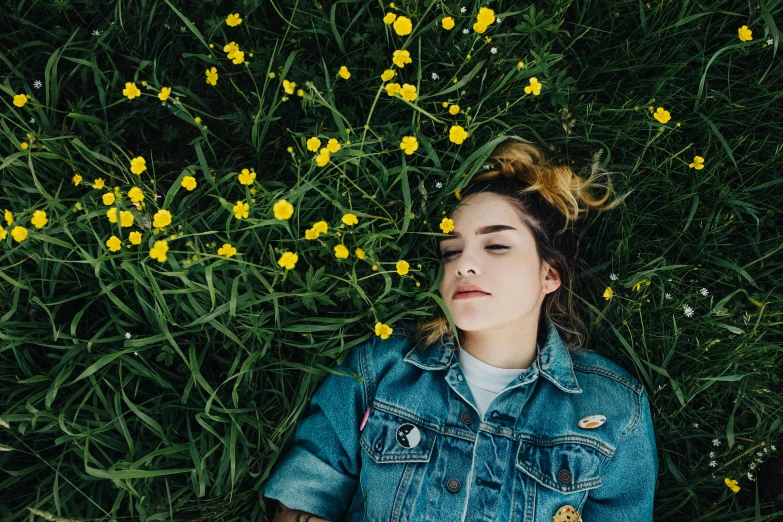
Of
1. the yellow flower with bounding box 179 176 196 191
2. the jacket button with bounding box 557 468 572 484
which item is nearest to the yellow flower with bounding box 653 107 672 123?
the jacket button with bounding box 557 468 572 484

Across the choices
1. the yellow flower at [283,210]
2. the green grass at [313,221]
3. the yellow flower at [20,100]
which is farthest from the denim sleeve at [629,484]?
the yellow flower at [20,100]

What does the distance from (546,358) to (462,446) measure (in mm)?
Answer: 513

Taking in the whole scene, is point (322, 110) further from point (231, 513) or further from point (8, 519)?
point (8, 519)

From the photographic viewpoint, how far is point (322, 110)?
8.43 ft

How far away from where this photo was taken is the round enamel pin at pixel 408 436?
7.86ft

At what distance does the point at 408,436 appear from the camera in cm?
240

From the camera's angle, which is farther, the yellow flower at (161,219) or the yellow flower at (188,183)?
the yellow flower at (188,183)

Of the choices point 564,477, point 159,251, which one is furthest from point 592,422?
point 159,251

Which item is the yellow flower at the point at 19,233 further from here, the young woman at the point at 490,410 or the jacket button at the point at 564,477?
the jacket button at the point at 564,477

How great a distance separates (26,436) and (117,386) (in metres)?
0.40

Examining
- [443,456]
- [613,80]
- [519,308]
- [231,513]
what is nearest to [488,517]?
[443,456]

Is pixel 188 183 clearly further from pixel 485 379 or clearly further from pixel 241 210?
pixel 485 379

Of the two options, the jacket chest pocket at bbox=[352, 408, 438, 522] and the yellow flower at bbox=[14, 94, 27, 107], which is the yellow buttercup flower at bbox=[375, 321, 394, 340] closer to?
the jacket chest pocket at bbox=[352, 408, 438, 522]

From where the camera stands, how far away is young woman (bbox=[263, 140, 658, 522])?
2.31 metres
